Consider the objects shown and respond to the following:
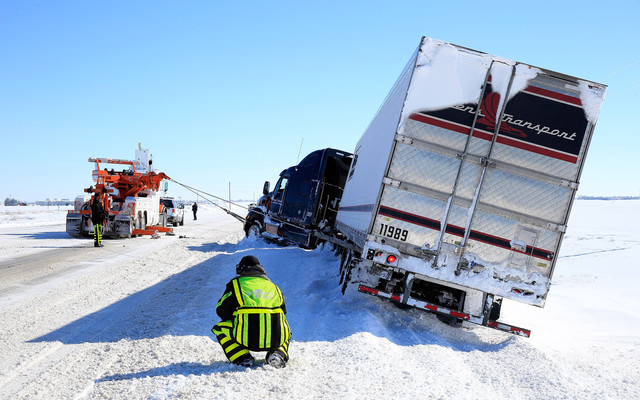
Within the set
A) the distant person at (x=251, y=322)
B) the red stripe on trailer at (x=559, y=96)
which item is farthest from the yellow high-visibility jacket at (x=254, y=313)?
the red stripe on trailer at (x=559, y=96)

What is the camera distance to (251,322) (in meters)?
4.27

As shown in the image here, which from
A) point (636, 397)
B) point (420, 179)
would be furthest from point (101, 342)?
point (636, 397)

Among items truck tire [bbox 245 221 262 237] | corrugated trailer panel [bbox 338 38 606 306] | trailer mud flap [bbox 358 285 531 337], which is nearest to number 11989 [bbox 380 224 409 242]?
corrugated trailer panel [bbox 338 38 606 306]

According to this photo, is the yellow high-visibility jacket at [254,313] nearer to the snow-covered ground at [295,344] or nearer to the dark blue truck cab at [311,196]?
the snow-covered ground at [295,344]

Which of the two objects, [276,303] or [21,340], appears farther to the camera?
[21,340]

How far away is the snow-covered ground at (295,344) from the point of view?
4098mm

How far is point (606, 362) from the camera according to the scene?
5820 millimetres

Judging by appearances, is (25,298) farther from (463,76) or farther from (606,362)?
(606,362)

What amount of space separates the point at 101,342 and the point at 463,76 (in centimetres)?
565

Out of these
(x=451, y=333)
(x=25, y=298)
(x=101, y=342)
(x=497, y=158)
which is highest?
(x=497, y=158)

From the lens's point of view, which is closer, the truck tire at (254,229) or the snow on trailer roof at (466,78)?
the snow on trailer roof at (466,78)

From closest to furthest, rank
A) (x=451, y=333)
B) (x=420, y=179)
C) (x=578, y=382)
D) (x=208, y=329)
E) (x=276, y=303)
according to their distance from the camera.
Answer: (x=276, y=303)
(x=578, y=382)
(x=208, y=329)
(x=420, y=179)
(x=451, y=333)

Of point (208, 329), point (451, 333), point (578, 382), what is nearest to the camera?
point (578, 382)

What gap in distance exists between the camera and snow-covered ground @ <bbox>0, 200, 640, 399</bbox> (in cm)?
410
